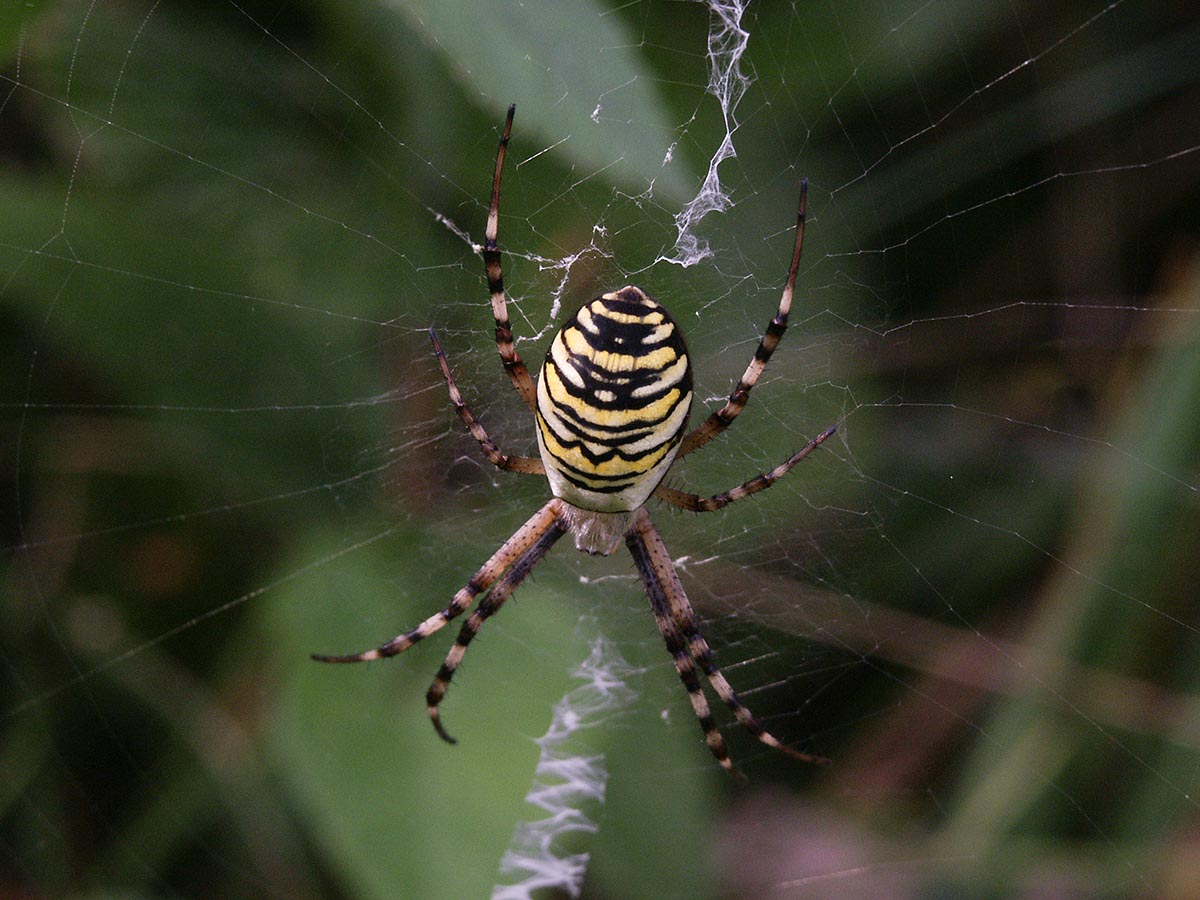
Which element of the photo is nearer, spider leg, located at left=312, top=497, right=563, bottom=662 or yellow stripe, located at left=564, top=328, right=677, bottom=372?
yellow stripe, located at left=564, top=328, right=677, bottom=372

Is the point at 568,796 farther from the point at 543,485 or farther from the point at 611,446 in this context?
the point at 611,446

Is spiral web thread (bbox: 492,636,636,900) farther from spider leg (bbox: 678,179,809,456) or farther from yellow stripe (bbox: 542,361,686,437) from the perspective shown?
yellow stripe (bbox: 542,361,686,437)

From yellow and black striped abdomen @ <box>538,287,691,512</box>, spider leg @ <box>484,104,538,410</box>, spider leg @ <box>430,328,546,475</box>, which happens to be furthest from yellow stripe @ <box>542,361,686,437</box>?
spider leg @ <box>430,328,546,475</box>

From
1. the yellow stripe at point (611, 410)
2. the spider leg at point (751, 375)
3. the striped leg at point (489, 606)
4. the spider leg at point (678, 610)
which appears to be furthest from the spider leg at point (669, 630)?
the yellow stripe at point (611, 410)

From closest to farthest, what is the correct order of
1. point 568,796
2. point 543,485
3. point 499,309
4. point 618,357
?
point 618,357, point 499,309, point 543,485, point 568,796

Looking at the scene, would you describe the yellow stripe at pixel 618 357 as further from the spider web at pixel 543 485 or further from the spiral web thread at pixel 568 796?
the spiral web thread at pixel 568 796

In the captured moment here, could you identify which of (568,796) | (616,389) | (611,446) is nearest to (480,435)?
(611,446)
